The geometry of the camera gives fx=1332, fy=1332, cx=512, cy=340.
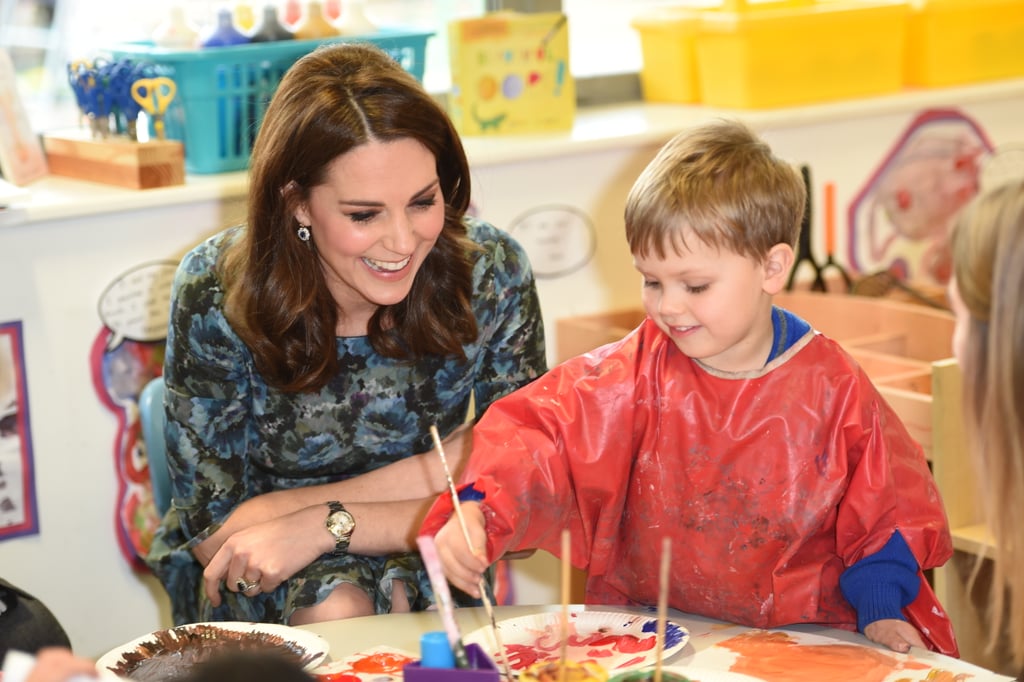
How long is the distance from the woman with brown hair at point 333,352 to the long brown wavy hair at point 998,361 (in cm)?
68

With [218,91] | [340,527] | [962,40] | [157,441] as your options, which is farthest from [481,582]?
[962,40]

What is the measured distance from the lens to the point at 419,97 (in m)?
1.60

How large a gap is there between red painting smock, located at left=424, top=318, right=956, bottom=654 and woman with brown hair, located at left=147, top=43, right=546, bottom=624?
0.95 ft

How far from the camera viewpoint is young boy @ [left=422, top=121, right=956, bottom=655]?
1.36 metres

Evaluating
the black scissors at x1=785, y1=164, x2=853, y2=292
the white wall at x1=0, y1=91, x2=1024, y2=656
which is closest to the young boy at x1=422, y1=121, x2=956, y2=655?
the white wall at x1=0, y1=91, x2=1024, y2=656

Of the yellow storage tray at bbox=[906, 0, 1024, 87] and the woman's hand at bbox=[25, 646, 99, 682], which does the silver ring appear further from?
the yellow storage tray at bbox=[906, 0, 1024, 87]

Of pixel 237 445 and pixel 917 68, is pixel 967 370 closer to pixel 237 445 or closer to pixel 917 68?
pixel 237 445

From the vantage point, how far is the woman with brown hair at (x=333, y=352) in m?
1.57

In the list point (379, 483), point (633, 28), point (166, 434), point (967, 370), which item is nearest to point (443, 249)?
point (379, 483)

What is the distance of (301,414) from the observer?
68.1 inches

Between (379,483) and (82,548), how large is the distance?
62 centimetres

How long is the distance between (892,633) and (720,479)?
24cm

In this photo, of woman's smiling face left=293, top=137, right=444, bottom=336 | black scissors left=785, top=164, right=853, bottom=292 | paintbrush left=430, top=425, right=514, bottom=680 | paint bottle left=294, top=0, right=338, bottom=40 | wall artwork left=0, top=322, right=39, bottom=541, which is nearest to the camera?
paintbrush left=430, top=425, right=514, bottom=680

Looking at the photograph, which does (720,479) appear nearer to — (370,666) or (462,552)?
(462,552)
